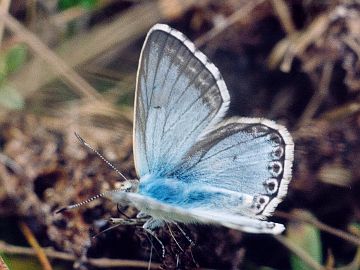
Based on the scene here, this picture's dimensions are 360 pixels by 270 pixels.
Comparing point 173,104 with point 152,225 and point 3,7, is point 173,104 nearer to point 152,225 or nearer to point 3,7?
point 152,225

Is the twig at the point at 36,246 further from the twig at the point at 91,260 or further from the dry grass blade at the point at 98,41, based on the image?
the dry grass blade at the point at 98,41

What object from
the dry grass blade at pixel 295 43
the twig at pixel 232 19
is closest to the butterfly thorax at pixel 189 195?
the dry grass blade at pixel 295 43

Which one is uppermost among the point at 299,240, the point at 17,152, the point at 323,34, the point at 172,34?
the point at 172,34

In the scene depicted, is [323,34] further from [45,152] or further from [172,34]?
[45,152]

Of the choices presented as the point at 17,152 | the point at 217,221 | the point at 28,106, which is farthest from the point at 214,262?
the point at 28,106

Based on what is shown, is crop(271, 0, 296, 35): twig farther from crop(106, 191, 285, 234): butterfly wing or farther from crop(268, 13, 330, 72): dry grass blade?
crop(106, 191, 285, 234): butterfly wing

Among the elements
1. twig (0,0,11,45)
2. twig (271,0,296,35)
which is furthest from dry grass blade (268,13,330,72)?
twig (0,0,11,45)
